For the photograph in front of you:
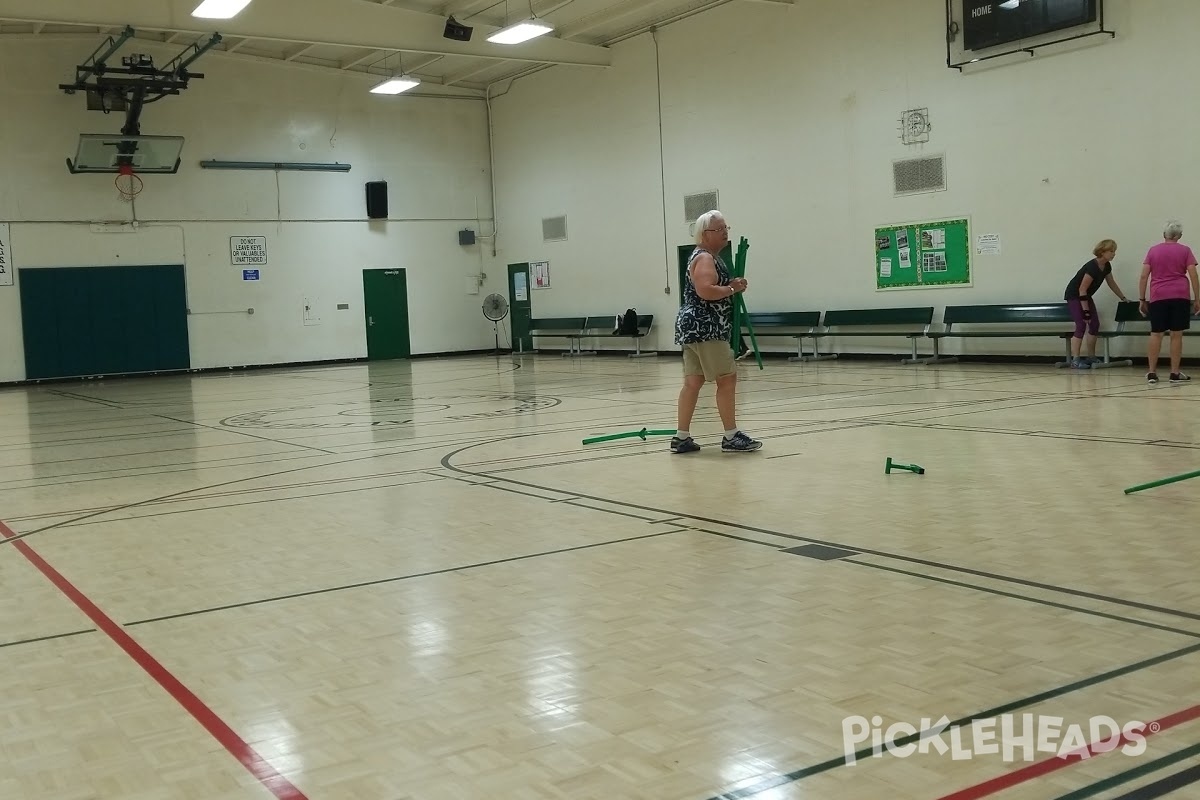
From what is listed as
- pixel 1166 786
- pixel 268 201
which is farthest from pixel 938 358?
pixel 1166 786

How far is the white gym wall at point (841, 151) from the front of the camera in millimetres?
14445

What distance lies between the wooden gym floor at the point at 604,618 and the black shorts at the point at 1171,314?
3.65 m

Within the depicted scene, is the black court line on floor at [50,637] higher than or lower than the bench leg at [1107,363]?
lower

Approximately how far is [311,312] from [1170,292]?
1805 cm

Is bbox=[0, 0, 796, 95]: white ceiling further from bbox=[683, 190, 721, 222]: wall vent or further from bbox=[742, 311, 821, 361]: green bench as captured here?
bbox=[742, 311, 821, 361]: green bench

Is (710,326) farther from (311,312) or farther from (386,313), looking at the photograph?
(386,313)

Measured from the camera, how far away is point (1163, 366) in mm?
14000

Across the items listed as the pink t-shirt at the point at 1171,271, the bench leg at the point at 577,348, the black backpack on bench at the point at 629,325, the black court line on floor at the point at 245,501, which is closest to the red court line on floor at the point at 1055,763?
the black court line on floor at the point at 245,501

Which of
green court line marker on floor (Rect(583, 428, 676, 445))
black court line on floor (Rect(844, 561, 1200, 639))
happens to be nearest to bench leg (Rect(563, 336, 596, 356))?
green court line marker on floor (Rect(583, 428, 676, 445))

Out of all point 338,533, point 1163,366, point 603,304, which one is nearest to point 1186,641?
point 338,533

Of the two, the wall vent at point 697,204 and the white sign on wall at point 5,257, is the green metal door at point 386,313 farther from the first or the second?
the wall vent at point 697,204

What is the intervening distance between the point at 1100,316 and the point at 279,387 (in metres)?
12.3

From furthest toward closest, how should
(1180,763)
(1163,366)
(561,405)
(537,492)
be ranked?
(1163,366), (561,405), (537,492), (1180,763)

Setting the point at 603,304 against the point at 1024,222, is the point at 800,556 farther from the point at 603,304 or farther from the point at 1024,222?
the point at 603,304
